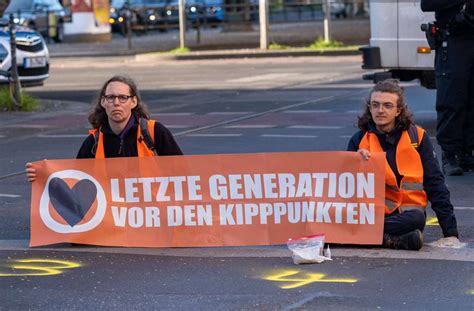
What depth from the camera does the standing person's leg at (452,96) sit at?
34.6ft

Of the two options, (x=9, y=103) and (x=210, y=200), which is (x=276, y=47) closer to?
(x=9, y=103)

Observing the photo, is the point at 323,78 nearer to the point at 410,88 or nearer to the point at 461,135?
the point at 410,88

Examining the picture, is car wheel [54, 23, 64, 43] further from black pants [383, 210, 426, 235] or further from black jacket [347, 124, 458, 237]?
black pants [383, 210, 426, 235]

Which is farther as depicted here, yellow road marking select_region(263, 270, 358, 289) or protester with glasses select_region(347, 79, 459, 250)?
protester with glasses select_region(347, 79, 459, 250)

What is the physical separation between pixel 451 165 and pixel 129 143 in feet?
11.7

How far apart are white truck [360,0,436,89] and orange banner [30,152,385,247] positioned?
21.7ft

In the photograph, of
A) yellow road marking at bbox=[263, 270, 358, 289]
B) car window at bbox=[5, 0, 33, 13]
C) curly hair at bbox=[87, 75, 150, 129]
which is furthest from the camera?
car window at bbox=[5, 0, 33, 13]

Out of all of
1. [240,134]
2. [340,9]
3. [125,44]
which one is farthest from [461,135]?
[340,9]

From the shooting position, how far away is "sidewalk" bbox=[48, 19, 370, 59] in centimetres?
3278

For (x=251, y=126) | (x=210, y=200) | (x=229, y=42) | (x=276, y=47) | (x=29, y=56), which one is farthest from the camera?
(x=229, y=42)

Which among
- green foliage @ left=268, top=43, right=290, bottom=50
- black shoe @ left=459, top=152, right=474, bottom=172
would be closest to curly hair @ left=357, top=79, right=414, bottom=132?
black shoe @ left=459, top=152, right=474, bottom=172

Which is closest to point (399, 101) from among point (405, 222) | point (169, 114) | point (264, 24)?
point (405, 222)

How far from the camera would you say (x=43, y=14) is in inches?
1721

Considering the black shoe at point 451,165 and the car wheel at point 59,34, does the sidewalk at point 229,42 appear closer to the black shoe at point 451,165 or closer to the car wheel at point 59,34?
the car wheel at point 59,34
